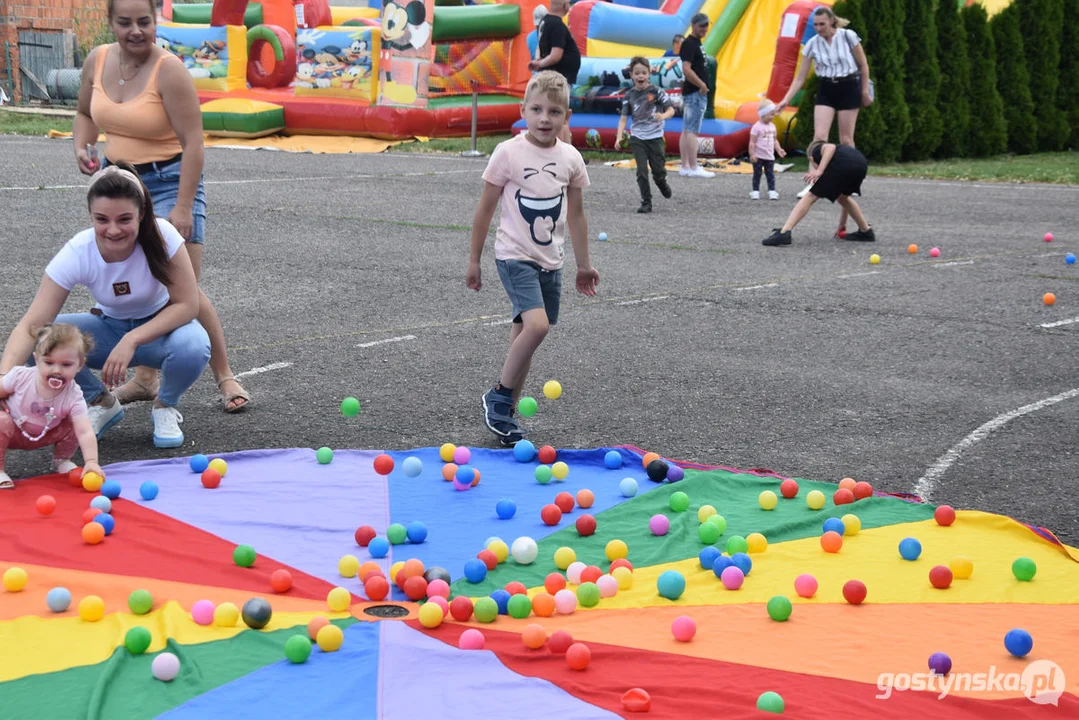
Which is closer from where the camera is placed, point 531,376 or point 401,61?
point 531,376

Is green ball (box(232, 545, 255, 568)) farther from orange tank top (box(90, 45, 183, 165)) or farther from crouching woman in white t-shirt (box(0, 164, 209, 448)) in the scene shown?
orange tank top (box(90, 45, 183, 165))

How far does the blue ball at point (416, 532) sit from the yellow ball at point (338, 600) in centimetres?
57

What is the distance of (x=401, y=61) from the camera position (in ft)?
75.3

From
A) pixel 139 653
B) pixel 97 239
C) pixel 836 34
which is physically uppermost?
pixel 836 34

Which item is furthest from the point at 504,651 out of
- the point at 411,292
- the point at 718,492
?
the point at 411,292

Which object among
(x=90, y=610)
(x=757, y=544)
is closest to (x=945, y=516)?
(x=757, y=544)

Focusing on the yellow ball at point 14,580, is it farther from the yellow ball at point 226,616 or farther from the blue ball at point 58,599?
the yellow ball at point 226,616

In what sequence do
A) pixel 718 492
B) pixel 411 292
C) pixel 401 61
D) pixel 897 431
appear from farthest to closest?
1. pixel 401 61
2. pixel 411 292
3. pixel 897 431
4. pixel 718 492

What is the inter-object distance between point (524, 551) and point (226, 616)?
1.05 metres

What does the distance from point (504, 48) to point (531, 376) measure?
1932 centimetres

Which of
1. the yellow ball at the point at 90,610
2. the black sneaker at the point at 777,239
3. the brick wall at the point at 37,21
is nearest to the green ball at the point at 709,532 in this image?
the yellow ball at the point at 90,610

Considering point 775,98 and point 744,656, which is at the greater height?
point 775,98

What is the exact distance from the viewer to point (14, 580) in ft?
12.2

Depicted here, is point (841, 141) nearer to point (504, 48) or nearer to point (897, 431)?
point (897, 431)
